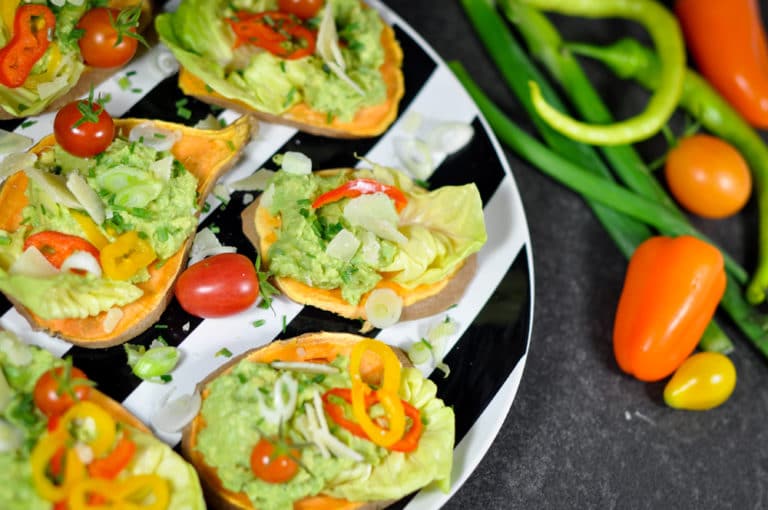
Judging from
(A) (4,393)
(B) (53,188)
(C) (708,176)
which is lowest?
(C) (708,176)

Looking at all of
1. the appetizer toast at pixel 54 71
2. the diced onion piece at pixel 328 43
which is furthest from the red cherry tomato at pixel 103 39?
the diced onion piece at pixel 328 43

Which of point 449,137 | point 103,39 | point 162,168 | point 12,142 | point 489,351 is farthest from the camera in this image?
point 449,137

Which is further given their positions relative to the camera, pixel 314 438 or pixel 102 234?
pixel 102 234

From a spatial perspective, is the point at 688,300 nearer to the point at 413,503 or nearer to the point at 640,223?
the point at 640,223

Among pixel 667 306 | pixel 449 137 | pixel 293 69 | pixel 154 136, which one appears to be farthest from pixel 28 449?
pixel 667 306

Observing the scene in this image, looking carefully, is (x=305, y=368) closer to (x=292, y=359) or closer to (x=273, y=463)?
(x=292, y=359)

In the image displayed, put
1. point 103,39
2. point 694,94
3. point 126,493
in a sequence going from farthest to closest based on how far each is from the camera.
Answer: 1. point 694,94
2. point 103,39
3. point 126,493

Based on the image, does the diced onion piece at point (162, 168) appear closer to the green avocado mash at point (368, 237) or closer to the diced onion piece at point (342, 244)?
the green avocado mash at point (368, 237)

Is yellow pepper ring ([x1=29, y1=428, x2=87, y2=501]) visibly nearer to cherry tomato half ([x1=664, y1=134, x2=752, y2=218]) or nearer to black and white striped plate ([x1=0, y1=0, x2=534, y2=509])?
black and white striped plate ([x1=0, y1=0, x2=534, y2=509])
